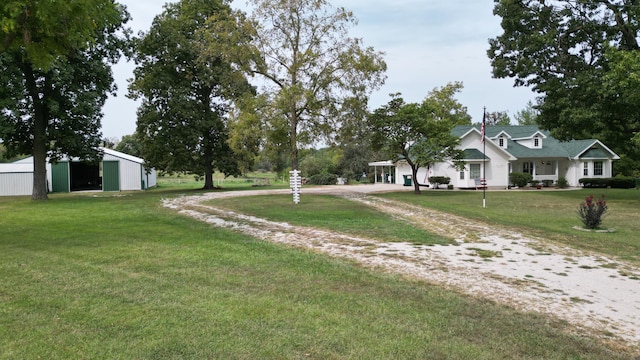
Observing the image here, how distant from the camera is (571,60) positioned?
21.4 meters

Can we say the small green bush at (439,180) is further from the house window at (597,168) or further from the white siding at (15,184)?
the white siding at (15,184)

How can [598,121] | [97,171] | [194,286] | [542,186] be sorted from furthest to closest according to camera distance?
[97,171]
[542,186]
[598,121]
[194,286]

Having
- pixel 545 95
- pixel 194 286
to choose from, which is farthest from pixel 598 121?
pixel 194 286

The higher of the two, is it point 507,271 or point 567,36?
point 567,36

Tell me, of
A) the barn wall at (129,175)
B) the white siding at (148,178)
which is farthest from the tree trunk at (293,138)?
the barn wall at (129,175)

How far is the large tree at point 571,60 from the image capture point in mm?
19133

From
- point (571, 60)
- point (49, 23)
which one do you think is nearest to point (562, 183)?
point (571, 60)

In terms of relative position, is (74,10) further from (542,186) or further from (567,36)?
(542,186)

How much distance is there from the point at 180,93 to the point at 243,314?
27.1m

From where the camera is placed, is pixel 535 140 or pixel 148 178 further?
pixel 148 178

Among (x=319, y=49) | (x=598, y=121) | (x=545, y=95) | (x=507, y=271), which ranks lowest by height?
(x=507, y=271)

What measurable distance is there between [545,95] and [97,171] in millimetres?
38287

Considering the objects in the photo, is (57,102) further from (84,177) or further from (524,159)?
(524,159)

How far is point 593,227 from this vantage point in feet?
36.7
